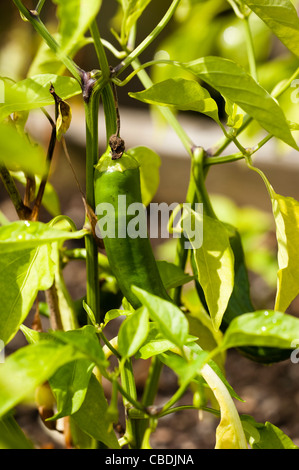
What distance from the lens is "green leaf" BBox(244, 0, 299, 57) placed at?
1.49 ft

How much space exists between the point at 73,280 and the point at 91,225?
1340mm

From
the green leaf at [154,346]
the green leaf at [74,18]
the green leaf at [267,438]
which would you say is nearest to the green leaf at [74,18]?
the green leaf at [74,18]

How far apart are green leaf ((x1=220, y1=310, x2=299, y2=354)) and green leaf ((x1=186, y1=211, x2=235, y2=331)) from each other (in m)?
0.16

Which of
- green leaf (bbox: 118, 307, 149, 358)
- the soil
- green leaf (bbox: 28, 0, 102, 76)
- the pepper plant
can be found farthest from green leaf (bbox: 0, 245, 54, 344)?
the soil

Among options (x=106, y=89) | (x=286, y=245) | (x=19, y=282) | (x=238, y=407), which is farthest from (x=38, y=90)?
(x=238, y=407)

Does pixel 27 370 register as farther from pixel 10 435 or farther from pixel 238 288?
pixel 238 288

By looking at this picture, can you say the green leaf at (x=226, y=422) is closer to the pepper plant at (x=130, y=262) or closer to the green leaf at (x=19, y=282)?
the pepper plant at (x=130, y=262)

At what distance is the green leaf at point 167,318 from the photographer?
0.39 m

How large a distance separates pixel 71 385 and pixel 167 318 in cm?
12

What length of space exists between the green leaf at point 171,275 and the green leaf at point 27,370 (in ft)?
0.88

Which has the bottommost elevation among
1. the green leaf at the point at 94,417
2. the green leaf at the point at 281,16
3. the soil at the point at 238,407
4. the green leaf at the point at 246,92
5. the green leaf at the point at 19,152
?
the soil at the point at 238,407

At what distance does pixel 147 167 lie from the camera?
69cm

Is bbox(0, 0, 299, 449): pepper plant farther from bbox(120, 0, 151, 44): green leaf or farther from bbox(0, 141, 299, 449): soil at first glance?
bbox(0, 141, 299, 449): soil
